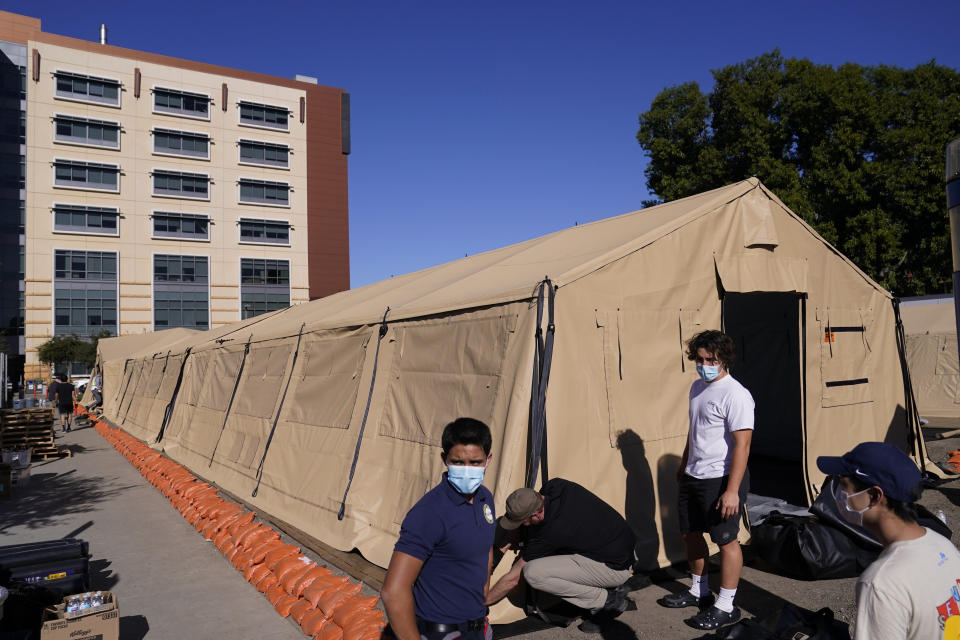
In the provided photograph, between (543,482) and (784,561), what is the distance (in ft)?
6.42

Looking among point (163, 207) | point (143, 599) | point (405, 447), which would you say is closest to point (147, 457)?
point (143, 599)

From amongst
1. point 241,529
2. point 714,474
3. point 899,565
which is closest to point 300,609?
point 241,529

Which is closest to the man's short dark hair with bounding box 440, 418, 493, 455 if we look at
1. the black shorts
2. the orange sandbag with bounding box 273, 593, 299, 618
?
the black shorts

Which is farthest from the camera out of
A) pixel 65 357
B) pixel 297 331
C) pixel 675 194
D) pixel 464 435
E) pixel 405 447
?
pixel 65 357

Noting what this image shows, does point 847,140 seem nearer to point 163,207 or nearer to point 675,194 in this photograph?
point 675,194

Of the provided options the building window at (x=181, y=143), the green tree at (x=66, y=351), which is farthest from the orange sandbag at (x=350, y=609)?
the building window at (x=181, y=143)

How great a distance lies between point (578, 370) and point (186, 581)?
12.1 feet

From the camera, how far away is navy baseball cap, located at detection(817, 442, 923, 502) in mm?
1723

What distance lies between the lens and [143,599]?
4871 mm

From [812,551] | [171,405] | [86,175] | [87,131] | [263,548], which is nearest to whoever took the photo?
[812,551]

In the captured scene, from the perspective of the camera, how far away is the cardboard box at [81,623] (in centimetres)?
354

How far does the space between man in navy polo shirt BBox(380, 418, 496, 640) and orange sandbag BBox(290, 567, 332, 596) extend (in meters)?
2.69

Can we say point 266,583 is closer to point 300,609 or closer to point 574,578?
point 300,609

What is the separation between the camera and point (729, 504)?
363 cm
